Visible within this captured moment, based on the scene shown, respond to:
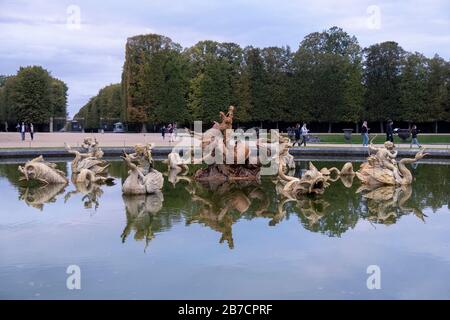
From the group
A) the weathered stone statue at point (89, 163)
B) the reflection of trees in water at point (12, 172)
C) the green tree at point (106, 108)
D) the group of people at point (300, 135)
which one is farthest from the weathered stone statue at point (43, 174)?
the green tree at point (106, 108)

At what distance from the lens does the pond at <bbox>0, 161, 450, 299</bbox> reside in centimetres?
660

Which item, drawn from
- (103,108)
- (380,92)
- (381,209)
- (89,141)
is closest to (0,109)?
(103,108)

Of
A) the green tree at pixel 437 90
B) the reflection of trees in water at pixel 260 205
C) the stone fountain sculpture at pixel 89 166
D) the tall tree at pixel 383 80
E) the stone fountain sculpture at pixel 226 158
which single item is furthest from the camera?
the tall tree at pixel 383 80

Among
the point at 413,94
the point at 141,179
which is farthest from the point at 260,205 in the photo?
the point at 413,94

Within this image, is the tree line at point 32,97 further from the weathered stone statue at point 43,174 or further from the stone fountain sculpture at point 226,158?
the stone fountain sculpture at point 226,158

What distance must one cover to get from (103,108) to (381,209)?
252 feet

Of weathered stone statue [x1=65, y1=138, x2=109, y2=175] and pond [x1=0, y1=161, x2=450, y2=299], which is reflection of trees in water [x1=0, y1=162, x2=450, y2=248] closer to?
pond [x1=0, y1=161, x2=450, y2=299]

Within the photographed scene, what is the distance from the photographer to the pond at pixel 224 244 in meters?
→ 6.60

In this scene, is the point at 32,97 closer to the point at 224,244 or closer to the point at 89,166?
the point at 89,166

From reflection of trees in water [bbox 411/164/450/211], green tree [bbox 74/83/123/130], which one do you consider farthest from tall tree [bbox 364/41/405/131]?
green tree [bbox 74/83/123/130]

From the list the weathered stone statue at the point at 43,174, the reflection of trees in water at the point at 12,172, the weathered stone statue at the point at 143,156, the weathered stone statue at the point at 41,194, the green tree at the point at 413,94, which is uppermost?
the green tree at the point at 413,94

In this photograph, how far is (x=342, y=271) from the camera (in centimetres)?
718

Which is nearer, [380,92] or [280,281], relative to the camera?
[280,281]

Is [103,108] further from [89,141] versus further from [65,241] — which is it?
[65,241]
